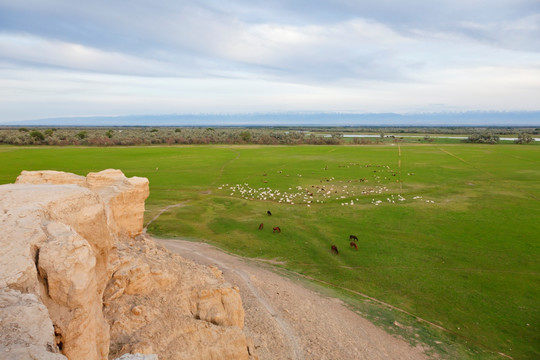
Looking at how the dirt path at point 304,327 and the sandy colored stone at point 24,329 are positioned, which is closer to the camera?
the sandy colored stone at point 24,329

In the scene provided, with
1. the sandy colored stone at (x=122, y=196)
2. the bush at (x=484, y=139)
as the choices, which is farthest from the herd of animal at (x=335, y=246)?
the bush at (x=484, y=139)

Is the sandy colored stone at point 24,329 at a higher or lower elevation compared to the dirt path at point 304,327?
higher

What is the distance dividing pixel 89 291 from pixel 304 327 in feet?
34.4

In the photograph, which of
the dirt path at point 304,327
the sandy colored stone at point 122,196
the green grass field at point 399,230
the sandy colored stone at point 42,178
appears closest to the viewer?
the dirt path at point 304,327

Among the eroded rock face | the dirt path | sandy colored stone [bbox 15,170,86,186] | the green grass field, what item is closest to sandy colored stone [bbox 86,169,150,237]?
sandy colored stone [bbox 15,170,86,186]

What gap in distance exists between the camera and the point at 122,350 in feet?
30.0

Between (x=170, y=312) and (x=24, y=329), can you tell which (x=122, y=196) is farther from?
(x=24, y=329)

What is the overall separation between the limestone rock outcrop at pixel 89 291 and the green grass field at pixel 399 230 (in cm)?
942

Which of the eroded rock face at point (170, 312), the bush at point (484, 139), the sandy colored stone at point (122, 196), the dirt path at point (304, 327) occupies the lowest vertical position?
the dirt path at point (304, 327)

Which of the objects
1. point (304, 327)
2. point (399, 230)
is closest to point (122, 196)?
point (304, 327)

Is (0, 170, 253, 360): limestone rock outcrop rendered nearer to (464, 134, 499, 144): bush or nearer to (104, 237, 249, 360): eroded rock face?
(104, 237, 249, 360): eroded rock face

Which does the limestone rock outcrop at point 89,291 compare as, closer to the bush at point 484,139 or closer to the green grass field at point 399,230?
the green grass field at point 399,230

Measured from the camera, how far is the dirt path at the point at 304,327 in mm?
13477

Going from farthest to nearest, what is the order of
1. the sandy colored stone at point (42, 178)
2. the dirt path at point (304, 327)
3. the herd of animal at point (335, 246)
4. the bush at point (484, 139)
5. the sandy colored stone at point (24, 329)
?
the bush at point (484, 139) < the herd of animal at point (335, 246) < the sandy colored stone at point (42, 178) < the dirt path at point (304, 327) < the sandy colored stone at point (24, 329)
